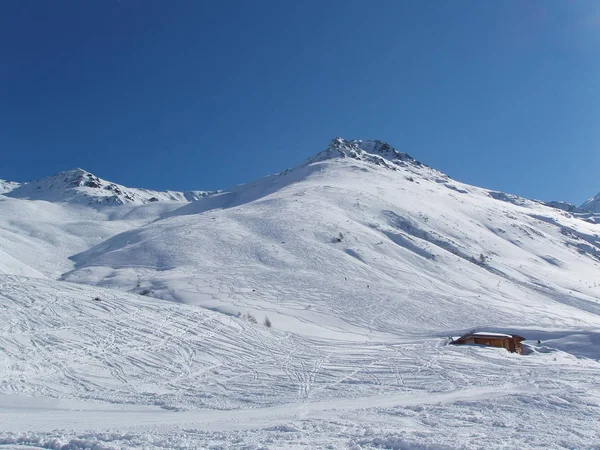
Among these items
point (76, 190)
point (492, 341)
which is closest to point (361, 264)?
point (492, 341)

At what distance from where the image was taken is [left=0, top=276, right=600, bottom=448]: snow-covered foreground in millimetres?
8922

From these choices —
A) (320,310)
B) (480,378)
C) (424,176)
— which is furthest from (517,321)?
(424,176)

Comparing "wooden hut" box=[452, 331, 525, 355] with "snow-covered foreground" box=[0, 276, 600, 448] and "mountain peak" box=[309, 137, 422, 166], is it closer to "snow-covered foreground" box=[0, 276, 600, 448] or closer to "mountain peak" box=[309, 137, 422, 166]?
"snow-covered foreground" box=[0, 276, 600, 448]

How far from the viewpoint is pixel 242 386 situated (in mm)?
14750

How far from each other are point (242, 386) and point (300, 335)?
29.5 ft

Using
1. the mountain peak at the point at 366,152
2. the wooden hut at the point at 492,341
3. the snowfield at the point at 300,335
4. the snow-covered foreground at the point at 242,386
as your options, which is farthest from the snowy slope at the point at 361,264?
the mountain peak at the point at 366,152

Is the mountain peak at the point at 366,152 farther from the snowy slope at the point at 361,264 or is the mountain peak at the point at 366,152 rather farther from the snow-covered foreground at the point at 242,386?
the snow-covered foreground at the point at 242,386

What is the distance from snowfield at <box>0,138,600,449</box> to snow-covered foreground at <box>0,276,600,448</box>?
7 cm

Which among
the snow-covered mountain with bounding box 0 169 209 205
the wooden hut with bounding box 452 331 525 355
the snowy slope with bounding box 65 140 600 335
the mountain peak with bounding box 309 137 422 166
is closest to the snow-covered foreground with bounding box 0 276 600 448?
the wooden hut with bounding box 452 331 525 355

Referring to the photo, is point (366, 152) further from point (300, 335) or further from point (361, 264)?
point (300, 335)

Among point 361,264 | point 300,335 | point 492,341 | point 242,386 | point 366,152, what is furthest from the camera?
point 366,152

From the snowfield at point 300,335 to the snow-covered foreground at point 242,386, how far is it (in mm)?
74

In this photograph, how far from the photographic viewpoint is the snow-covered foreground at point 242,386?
892 centimetres

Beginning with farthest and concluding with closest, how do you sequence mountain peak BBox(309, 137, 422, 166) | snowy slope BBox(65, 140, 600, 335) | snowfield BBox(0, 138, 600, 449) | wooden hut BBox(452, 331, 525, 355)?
mountain peak BBox(309, 137, 422, 166)
snowy slope BBox(65, 140, 600, 335)
wooden hut BBox(452, 331, 525, 355)
snowfield BBox(0, 138, 600, 449)
